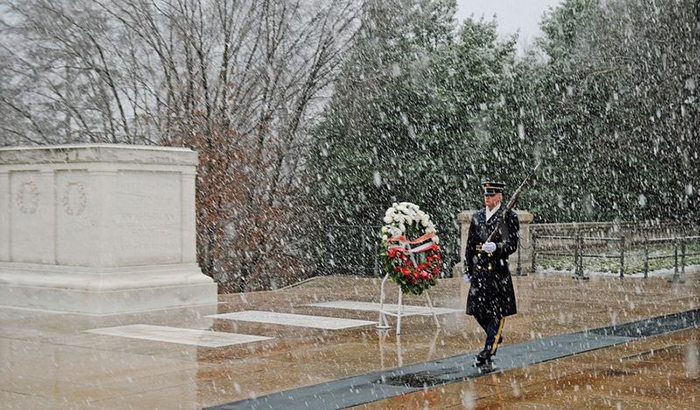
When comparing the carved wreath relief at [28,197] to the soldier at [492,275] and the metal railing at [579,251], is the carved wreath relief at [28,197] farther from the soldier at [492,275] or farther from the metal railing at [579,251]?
the metal railing at [579,251]

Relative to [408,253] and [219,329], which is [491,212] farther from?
[219,329]

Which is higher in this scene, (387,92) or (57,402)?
(387,92)

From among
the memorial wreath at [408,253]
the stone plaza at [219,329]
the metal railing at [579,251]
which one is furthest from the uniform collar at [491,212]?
the metal railing at [579,251]

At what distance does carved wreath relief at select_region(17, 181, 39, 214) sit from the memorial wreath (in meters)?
6.52

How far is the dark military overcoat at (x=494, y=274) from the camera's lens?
960 centimetres

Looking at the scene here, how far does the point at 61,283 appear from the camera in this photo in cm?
1484

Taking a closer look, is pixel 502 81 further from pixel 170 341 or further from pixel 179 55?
pixel 170 341

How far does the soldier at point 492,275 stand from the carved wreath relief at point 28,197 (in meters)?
8.64

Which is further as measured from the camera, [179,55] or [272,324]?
[179,55]

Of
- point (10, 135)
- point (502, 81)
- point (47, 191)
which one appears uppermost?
point (502, 81)

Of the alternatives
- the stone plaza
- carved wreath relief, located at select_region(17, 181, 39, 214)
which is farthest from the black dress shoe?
carved wreath relief, located at select_region(17, 181, 39, 214)

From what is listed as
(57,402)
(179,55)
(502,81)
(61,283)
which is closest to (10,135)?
(179,55)

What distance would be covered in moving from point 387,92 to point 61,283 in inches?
742

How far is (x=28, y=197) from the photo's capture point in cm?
1573
